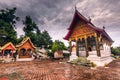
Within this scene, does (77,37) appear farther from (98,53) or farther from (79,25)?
(98,53)

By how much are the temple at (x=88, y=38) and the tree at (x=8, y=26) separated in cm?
1870

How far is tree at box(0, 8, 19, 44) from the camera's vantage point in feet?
88.6

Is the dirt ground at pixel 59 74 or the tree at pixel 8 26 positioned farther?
the tree at pixel 8 26

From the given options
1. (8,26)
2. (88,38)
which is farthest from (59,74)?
(8,26)

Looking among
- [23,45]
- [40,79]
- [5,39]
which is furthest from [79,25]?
[5,39]

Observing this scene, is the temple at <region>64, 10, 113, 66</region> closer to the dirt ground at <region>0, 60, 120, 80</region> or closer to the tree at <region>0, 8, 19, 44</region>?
the dirt ground at <region>0, 60, 120, 80</region>

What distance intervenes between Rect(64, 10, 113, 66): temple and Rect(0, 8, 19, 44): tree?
18704mm

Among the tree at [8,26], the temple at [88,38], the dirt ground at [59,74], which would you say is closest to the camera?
the dirt ground at [59,74]

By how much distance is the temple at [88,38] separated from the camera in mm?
13227

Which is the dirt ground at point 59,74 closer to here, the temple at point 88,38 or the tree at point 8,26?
the temple at point 88,38

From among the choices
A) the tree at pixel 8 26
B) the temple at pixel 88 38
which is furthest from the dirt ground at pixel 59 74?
the tree at pixel 8 26

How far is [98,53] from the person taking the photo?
42.3 ft

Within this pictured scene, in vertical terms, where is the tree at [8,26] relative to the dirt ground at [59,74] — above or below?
above

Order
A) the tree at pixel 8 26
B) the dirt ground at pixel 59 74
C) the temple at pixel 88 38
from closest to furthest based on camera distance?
the dirt ground at pixel 59 74
the temple at pixel 88 38
the tree at pixel 8 26
